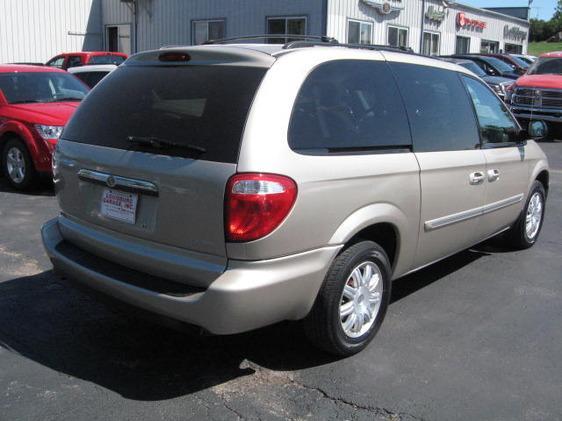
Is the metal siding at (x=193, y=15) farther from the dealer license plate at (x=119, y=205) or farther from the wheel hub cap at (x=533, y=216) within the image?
the dealer license plate at (x=119, y=205)

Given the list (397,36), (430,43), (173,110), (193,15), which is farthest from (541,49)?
(173,110)

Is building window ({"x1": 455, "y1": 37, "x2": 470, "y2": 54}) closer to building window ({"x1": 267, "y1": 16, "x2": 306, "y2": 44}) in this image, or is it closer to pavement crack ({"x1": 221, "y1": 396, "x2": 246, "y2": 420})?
building window ({"x1": 267, "y1": 16, "x2": 306, "y2": 44})

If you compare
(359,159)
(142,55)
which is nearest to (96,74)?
(142,55)

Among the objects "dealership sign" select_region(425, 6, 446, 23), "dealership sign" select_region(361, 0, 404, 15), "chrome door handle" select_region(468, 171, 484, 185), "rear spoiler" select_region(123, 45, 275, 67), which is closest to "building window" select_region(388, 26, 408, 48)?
"dealership sign" select_region(361, 0, 404, 15)

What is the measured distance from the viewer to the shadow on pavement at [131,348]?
3.43 meters

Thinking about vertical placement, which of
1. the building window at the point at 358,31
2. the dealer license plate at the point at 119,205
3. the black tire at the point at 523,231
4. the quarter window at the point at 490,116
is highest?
the building window at the point at 358,31

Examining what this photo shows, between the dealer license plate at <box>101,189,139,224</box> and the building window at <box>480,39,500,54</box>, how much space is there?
118 ft

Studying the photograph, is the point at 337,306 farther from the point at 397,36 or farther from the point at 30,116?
the point at 397,36

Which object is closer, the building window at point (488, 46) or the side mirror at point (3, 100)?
the side mirror at point (3, 100)

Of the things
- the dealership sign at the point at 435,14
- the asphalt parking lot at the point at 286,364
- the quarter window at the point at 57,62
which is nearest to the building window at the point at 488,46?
the dealership sign at the point at 435,14

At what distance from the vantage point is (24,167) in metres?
8.23

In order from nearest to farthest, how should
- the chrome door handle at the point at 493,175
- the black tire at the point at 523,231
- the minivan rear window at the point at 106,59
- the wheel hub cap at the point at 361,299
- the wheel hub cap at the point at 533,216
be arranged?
the wheel hub cap at the point at 361,299 < the chrome door handle at the point at 493,175 < the black tire at the point at 523,231 < the wheel hub cap at the point at 533,216 < the minivan rear window at the point at 106,59

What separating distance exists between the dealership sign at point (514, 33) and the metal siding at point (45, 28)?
24.9 metres

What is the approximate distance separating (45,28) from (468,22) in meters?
20.8
